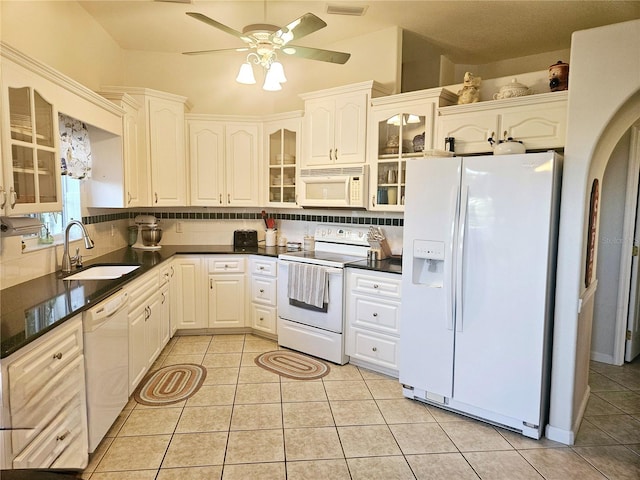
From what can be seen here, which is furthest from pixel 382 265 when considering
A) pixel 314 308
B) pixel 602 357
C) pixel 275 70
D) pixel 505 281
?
pixel 602 357

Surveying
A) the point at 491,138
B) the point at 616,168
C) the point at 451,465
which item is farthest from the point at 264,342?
the point at 616,168

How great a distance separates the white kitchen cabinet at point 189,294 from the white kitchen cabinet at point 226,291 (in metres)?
0.08

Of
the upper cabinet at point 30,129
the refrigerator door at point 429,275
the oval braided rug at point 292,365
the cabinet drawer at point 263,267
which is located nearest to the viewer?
Answer: the upper cabinet at point 30,129

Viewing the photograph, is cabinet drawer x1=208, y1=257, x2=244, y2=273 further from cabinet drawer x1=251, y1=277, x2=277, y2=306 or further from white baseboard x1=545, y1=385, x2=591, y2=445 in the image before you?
white baseboard x1=545, y1=385, x2=591, y2=445

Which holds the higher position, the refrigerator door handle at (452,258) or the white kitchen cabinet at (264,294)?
the refrigerator door handle at (452,258)

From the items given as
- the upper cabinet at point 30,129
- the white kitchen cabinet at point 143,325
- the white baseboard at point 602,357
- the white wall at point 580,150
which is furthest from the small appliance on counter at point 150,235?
the white baseboard at point 602,357

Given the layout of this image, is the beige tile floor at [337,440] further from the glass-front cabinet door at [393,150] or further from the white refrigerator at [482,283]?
the glass-front cabinet door at [393,150]

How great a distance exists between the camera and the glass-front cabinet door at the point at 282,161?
430 cm

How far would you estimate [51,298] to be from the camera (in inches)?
86.6

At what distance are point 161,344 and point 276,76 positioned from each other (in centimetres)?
248

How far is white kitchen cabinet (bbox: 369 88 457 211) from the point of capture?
333 cm

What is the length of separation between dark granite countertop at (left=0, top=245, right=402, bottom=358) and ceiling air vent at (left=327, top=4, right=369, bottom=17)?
2104 mm

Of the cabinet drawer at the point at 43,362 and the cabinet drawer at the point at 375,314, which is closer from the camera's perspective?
the cabinet drawer at the point at 43,362

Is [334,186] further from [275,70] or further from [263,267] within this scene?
[275,70]
